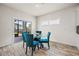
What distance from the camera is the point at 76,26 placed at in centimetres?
260

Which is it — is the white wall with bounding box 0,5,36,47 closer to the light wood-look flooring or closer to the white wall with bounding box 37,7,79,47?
the light wood-look flooring

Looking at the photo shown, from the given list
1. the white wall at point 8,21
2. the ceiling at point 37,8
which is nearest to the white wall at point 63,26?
the ceiling at point 37,8

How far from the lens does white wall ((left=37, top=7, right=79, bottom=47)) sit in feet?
8.43

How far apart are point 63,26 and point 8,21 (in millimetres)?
1768

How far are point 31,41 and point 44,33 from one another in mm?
491

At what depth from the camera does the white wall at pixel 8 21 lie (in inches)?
100.0

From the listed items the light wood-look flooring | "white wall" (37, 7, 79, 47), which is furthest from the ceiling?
the light wood-look flooring

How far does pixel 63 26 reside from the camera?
2645mm

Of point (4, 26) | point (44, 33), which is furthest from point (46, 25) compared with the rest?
point (4, 26)

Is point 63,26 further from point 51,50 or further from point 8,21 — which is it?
point 8,21

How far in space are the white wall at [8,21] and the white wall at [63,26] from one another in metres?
0.39

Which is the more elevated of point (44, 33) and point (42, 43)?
point (44, 33)

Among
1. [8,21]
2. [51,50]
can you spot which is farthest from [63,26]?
[8,21]

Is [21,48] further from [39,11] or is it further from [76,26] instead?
[76,26]
